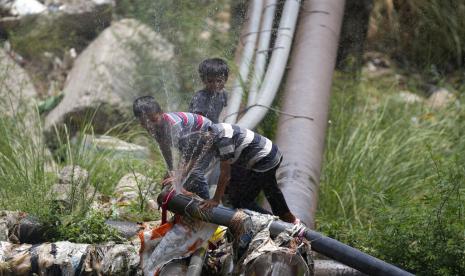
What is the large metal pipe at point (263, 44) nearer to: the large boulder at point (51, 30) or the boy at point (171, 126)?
the boy at point (171, 126)

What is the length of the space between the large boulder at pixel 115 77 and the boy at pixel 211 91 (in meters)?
2.35

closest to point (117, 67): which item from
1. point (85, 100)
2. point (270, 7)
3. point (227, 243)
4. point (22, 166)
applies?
point (85, 100)

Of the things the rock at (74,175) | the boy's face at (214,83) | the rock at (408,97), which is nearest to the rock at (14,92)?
the rock at (74,175)

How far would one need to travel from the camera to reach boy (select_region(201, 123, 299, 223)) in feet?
15.9

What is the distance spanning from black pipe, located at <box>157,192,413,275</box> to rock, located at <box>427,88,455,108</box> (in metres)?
4.51

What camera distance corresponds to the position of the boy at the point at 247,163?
4836 millimetres

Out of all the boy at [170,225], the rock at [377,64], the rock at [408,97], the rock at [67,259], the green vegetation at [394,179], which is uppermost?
the boy at [170,225]

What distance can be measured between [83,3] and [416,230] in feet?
20.2

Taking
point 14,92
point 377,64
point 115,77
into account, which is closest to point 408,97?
point 377,64

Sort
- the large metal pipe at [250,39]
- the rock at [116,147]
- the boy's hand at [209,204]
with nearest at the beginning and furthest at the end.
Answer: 1. the boy's hand at [209,204]
2. the rock at [116,147]
3. the large metal pipe at [250,39]

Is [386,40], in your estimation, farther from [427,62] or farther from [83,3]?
[83,3]

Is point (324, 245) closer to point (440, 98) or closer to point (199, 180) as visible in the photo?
point (199, 180)

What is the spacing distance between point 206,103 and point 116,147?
6.96 feet

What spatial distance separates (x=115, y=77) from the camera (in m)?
9.13
